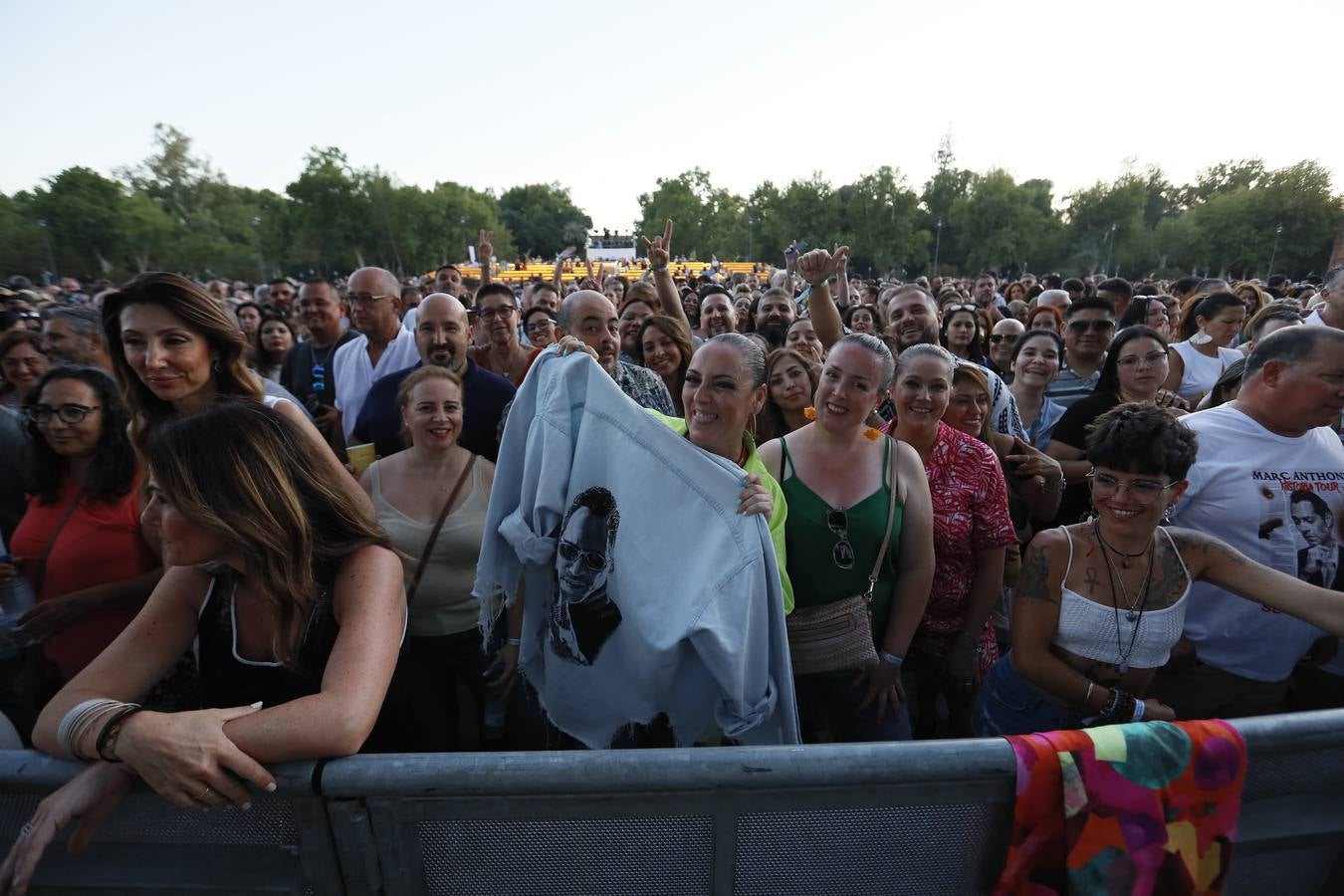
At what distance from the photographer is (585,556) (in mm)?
1937

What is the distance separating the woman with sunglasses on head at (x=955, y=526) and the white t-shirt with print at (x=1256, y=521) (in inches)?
27.4

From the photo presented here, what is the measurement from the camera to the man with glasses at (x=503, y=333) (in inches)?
173

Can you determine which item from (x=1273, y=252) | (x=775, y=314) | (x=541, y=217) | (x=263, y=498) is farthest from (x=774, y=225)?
(x=263, y=498)

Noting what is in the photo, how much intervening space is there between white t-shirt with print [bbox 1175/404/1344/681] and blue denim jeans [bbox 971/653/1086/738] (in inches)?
29.0

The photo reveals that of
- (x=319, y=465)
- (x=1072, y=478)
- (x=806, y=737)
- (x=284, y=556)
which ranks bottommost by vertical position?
(x=806, y=737)

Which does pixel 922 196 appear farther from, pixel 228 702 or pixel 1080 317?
pixel 228 702

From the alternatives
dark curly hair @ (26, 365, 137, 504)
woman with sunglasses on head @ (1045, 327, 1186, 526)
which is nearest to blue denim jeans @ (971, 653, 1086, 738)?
woman with sunglasses on head @ (1045, 327, 1186, 526)

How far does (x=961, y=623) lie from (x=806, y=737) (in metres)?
0.88

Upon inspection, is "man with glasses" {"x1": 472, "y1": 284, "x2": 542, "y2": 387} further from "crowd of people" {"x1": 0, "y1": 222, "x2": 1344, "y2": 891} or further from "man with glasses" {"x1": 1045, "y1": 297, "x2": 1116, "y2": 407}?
"man with glasses" {"x1": 1045, "y1": 297, "x2": 1116, "y2": 407}

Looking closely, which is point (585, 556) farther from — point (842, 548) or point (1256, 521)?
point (1256, 521)

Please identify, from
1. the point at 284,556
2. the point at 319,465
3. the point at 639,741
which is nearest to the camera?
the point at 284,556

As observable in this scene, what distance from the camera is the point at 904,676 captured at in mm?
3691

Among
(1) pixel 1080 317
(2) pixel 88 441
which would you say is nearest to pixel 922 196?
(1) pixel 1080 317

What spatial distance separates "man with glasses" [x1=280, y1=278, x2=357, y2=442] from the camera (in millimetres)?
5117
